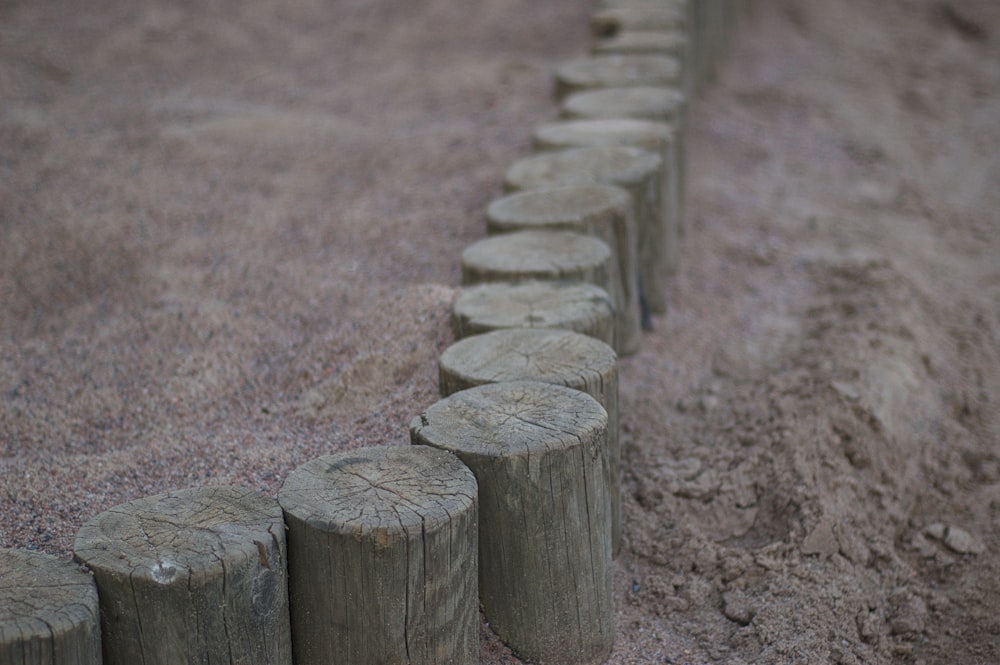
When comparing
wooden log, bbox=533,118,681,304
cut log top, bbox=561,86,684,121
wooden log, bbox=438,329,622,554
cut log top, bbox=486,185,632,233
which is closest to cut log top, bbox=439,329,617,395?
wooden log, bbox=438,329,622,554

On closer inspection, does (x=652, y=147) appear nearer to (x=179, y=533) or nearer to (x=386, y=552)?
(x=386, y=552)

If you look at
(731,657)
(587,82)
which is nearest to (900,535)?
(731,657)

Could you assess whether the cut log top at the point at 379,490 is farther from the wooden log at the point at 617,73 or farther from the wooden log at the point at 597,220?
the wooden log at the point at 617,73

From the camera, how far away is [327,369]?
3512 millimetres

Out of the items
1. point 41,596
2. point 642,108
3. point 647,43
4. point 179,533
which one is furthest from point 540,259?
point 647,43

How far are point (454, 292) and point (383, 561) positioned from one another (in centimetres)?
165

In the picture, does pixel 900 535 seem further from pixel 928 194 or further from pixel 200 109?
pixel 200 109

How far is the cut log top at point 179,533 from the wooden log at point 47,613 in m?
0.06

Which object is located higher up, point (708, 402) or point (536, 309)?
point (536, 309)

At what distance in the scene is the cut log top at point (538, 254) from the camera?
338 centimetres

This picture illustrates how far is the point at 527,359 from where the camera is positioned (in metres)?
2.84

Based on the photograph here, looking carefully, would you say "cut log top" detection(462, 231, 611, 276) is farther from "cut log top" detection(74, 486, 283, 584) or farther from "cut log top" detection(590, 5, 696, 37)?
"cut log top" detection(590, 5, 696, 37)

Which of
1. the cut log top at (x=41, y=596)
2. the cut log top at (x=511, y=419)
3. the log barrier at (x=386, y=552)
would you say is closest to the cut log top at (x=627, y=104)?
the log barrier at (x=386, y=552)

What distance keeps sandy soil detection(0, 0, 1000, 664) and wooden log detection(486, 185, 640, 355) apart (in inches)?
8.1
